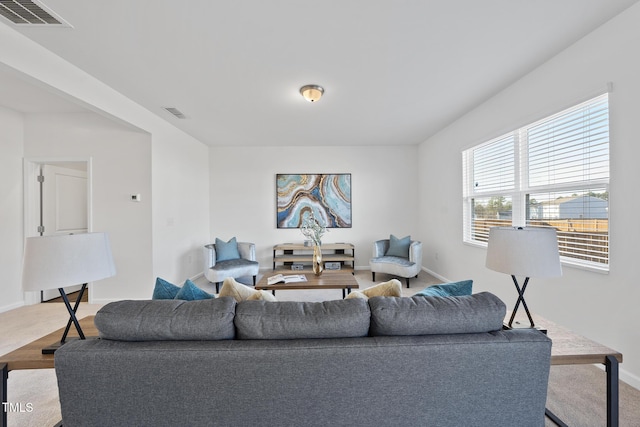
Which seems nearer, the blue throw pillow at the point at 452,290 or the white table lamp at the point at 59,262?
the white table lamp at the point at 59,262

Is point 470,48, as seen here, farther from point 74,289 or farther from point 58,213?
point 74,289

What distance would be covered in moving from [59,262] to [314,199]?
4283mm

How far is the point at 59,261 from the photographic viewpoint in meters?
1.26

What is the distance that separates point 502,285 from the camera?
10.1 ft

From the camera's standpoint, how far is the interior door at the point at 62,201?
143 inches

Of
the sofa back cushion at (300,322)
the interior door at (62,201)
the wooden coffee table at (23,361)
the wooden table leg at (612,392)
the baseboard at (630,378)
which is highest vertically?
the interior door at (62,201)

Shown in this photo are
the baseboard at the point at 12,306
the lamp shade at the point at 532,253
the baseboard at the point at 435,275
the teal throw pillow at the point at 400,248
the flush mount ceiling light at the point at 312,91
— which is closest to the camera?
the lamp shade at the point at 532,253

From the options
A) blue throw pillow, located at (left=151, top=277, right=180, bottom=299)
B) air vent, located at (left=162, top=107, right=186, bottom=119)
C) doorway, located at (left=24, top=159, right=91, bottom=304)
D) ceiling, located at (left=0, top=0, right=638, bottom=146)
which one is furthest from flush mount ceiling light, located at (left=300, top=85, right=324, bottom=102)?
doorway, located at (left=24, top=159, right=91, bottom=304)

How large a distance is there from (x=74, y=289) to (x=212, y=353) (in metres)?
4.77

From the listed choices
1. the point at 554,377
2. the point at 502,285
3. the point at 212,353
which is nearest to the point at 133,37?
the point at 212,353

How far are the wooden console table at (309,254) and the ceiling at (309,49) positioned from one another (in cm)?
253

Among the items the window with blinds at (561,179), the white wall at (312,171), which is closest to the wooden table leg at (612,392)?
the window with blinds at (561,179)

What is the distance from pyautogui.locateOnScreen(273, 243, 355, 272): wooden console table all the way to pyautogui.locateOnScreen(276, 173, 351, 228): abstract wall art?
47 centimetres

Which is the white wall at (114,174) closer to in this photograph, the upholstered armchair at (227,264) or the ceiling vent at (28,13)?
the upholstered armchair at (227,264)
